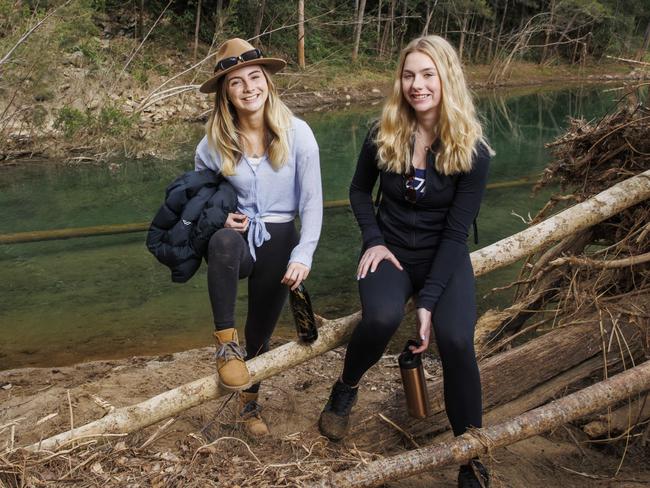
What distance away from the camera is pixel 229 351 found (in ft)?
9.02

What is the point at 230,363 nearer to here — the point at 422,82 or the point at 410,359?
the point at 410,359

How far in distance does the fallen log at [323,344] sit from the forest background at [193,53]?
30.4 inches

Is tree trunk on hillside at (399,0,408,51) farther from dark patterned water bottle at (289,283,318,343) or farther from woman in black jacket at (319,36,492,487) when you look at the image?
dark patterned water bottle at (289,283,318,343)

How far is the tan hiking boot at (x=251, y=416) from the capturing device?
3281 millimetres

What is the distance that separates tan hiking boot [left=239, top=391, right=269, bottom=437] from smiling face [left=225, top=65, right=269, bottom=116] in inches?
52.6

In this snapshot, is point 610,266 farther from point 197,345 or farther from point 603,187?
point 197,345

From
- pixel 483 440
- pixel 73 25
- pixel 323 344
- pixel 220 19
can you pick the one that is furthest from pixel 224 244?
pixel 220 19

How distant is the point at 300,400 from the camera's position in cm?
386

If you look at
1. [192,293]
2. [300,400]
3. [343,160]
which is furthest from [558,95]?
[300,400]

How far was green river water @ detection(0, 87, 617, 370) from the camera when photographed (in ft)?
17.6

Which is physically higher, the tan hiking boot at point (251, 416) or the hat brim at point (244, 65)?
the hat brim at point (244, 65)

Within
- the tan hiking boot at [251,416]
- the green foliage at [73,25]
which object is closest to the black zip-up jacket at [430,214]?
the tan hiking boot at [251,416]

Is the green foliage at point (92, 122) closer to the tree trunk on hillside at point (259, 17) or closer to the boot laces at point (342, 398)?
the boot laces at point (342, 398)

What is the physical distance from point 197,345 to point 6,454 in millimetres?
2671
